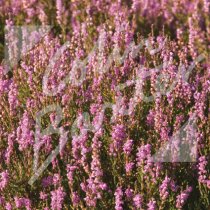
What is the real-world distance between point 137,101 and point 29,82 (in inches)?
36.3

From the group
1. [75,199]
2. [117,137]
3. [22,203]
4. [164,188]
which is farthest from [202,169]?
[22,203]

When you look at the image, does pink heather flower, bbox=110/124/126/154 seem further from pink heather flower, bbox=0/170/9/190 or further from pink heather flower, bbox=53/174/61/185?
pink heather flower, bbox=0/170/9/190

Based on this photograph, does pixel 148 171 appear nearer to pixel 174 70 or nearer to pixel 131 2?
pixel 174 70

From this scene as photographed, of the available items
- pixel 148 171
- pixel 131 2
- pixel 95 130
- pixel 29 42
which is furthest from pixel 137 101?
pixel 131 2

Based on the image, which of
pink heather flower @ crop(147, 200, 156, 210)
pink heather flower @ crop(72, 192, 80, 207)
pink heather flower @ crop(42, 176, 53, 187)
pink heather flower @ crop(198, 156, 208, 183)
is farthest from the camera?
pink heather flower @ crop(42, 176, 53, 187)

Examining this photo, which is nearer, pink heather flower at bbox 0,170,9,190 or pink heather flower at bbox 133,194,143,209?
pink heather flower at bbox 133,194,143,209

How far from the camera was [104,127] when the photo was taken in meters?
3.61

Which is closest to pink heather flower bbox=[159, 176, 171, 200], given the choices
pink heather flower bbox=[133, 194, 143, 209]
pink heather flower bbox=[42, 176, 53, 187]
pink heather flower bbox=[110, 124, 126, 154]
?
pink heather flower bbox=[133, 194, 143, 209]

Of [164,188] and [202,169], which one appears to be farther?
[202,169]

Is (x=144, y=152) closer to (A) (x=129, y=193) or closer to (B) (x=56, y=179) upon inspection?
(A) (x=129, y=193)

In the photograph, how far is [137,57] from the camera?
4641mm

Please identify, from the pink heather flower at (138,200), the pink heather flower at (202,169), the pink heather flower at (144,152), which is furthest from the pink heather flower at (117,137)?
the pink heather flower at (202,169)

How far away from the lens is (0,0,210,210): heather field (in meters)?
3.10

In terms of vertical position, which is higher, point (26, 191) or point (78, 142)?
point (78, 142)
